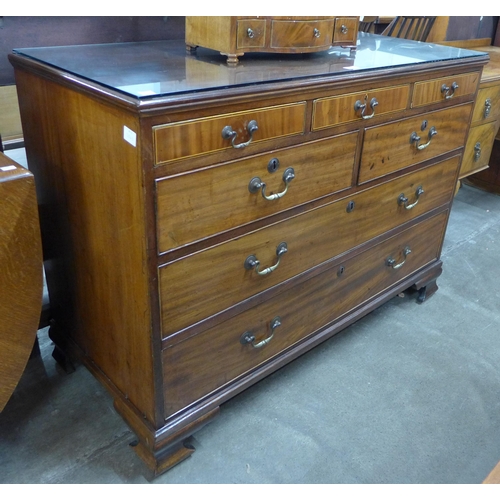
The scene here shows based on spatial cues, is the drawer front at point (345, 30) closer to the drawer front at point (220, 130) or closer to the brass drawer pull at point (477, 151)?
the drawer front at point (220, 130)

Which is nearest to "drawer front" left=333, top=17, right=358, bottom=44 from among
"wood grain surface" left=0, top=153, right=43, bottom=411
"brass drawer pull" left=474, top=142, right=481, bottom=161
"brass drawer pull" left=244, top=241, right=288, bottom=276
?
"brass drawer pull" left=244, top=241, right=288, bottom=276

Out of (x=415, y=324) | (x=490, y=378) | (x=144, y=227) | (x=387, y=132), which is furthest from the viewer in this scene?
(x=415, y=324)

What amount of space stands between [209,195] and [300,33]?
1.83 feet

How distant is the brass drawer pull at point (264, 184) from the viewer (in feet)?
4.13

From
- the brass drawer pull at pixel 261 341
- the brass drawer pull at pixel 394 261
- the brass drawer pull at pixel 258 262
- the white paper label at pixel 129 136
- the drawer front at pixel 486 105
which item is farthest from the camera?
the drawer front at pixel 486 105

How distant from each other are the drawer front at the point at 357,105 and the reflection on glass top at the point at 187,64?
7 centimetres

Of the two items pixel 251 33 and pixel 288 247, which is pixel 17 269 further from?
pixel 251 33

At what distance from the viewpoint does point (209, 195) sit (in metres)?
1.19

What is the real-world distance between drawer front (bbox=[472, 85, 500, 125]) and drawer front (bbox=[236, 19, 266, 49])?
1.44m

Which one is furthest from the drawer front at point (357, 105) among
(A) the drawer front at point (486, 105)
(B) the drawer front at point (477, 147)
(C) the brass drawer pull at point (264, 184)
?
(B) the drawer front at point (477, 147)

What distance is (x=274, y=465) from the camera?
4.80 feet

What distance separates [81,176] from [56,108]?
0.17m

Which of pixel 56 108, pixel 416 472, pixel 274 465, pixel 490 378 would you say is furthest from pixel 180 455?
pixel 490 378
